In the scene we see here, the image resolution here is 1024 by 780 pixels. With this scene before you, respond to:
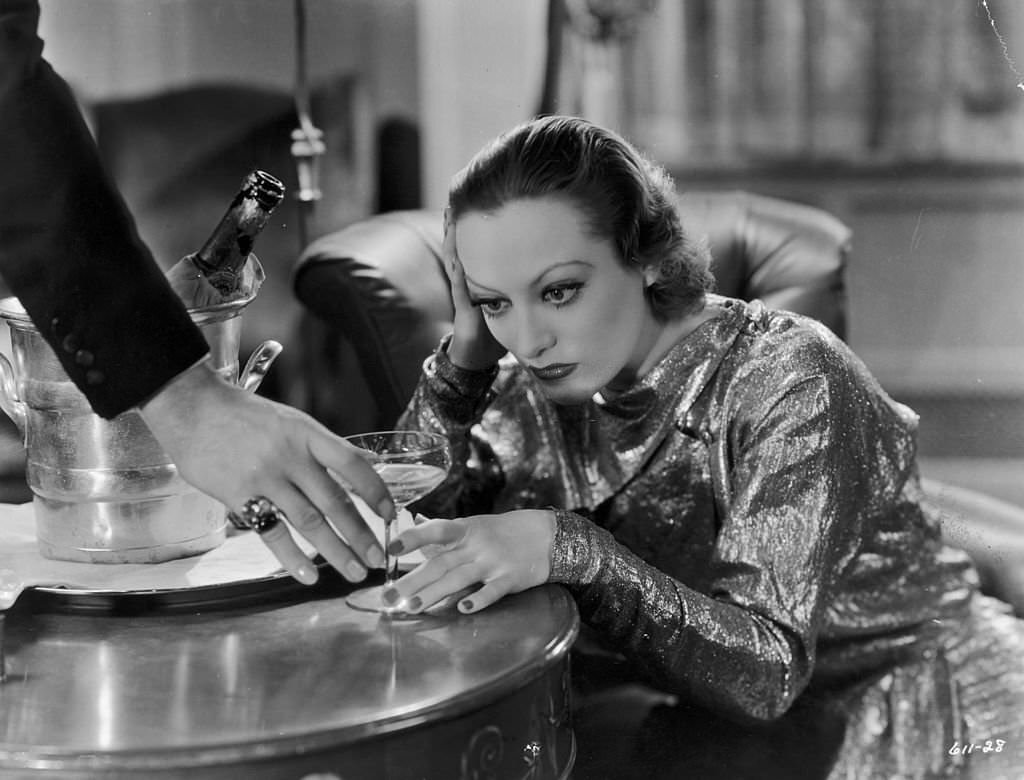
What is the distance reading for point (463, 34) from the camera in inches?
78.0

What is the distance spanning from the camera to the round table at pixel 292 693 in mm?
909

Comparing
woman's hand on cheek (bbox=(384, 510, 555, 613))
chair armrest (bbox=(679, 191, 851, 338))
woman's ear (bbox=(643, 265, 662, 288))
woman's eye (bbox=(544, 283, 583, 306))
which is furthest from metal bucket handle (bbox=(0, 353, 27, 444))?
chair armrest (bbox=(679, 191, 851, 338))

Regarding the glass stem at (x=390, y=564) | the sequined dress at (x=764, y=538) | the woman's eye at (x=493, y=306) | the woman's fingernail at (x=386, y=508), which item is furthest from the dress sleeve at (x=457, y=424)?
the woman's fingernail at (x=386, y=508)

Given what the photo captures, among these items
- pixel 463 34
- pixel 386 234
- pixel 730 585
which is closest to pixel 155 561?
pixel 730 585

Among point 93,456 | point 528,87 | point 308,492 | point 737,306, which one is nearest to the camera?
point 308,492

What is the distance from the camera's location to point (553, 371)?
4.60ft

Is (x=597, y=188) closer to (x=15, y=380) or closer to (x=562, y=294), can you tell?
(x=562, y=294)

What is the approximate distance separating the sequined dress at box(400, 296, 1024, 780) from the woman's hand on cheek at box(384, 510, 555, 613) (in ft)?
0.16

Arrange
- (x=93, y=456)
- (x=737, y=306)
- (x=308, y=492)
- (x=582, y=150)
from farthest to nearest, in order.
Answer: (x=737, y=306) → (x=582, y=150) → (x=93, y=456) → (x=308, y=492)

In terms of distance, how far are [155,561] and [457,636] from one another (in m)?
0.34

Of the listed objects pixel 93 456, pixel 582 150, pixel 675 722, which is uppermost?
pixel 582 150

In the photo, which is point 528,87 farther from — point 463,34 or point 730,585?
point 730,585

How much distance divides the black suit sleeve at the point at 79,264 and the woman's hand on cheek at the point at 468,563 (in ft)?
0.81

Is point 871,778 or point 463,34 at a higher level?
point 463,34
